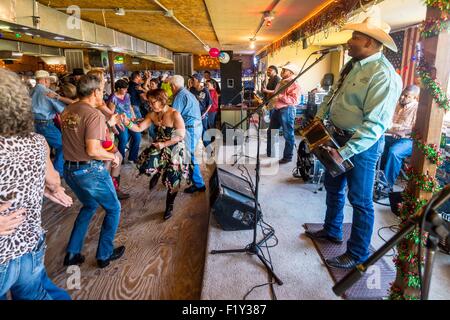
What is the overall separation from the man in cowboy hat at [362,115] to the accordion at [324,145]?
0.05 meters

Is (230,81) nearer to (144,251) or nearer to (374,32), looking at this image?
(144,251)

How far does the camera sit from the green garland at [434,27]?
4.79 feet

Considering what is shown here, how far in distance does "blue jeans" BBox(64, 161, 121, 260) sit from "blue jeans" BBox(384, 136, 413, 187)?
357 centimetres

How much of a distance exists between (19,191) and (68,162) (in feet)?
3.92

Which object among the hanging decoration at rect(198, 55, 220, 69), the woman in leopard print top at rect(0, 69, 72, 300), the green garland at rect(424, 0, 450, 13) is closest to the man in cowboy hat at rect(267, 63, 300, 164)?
the green garland at rect(424, 0, 450, 13)

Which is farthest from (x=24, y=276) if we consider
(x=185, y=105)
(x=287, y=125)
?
(x=287, y=125)

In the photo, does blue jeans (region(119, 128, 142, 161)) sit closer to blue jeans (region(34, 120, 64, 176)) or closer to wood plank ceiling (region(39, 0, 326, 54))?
blue jeans (region(34, 120, 64, 176))

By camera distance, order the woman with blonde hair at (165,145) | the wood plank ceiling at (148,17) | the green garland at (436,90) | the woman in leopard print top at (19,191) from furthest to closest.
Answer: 1. the wood plank ceiling at (148,17)
2. the woman with blonde hair at (165,145)
3. the green garland at (436,90)
4. the woman in leopard print top at (19,191)

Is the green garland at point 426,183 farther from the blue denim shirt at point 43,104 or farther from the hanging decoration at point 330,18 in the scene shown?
the blue denim shirt at point 43,104

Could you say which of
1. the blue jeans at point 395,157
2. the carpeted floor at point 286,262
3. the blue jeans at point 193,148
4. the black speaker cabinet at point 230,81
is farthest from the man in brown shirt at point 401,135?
the black speaker cabinet at point 230,81

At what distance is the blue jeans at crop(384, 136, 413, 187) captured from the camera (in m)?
4.05

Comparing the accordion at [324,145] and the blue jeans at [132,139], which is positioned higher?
the accordion at [324,145]

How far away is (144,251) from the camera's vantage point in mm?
2908
